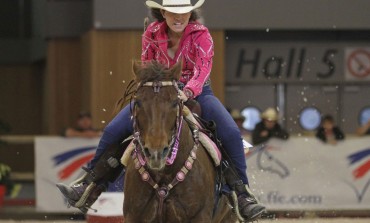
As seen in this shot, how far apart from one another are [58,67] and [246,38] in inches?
164

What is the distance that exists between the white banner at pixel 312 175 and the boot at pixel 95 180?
720 cm

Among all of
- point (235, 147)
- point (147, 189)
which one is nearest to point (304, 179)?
point (235, 147)

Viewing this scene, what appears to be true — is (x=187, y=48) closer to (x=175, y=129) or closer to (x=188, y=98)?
(x=188, y=98)

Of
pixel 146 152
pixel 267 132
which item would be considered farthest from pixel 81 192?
pixel 267 132

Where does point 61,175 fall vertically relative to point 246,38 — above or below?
below

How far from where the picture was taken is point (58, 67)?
21562 millimetres

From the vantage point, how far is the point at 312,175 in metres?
15.2

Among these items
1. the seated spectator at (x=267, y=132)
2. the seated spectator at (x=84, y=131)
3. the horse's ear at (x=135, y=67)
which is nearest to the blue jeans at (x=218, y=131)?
the horse's ear at (x=135, y=67)

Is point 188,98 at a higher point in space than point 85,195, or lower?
higher

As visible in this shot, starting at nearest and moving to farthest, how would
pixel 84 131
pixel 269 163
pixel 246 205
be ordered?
1. pixel 246 205
2. pixel 269 163
3. pixel 84 131

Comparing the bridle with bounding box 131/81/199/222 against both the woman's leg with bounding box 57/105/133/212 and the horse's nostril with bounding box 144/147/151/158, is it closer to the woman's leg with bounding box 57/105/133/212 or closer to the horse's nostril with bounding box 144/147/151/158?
the horse's nostril with bounding box 144/147/151/158

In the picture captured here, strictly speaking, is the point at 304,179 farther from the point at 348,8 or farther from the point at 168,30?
the point at 168,30

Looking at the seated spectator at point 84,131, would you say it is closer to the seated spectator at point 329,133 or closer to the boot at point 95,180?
the seated spectator at point 329,133

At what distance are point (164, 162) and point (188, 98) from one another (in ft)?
3.72
